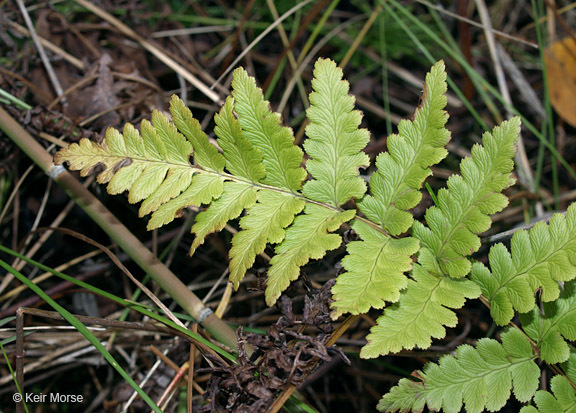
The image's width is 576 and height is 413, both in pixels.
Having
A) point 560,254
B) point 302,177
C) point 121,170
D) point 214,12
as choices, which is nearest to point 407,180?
point 302,177

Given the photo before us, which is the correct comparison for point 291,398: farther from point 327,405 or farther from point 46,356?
point 46,356

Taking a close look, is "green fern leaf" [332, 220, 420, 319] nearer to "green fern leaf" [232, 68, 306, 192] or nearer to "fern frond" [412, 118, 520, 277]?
"fern frond" [412, 118, 520, 277]
